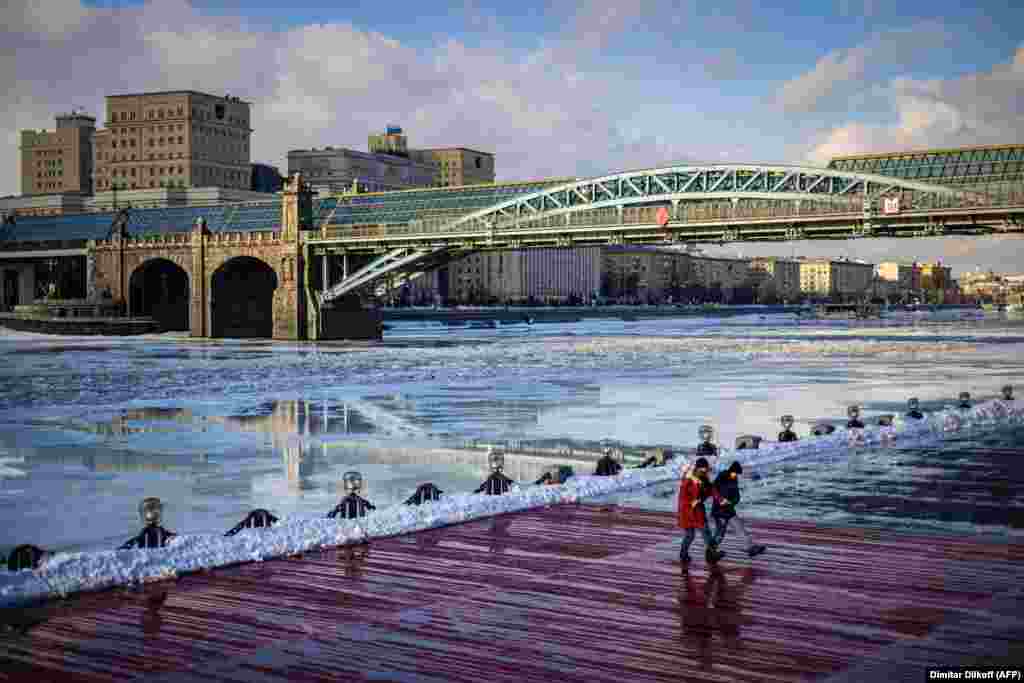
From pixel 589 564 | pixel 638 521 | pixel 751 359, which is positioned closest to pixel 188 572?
pixel 589 564

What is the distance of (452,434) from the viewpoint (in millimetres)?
25844

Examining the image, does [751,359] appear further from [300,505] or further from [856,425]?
[300,505]

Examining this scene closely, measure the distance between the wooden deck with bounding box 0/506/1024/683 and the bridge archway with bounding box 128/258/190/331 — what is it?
96049 mm

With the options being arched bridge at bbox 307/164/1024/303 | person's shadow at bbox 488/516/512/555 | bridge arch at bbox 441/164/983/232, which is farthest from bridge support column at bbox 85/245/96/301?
person's shadow at bbox 488/516/512/555

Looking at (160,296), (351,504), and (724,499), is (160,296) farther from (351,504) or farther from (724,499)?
(724,499)

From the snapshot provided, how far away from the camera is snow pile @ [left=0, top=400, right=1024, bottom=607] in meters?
11.4

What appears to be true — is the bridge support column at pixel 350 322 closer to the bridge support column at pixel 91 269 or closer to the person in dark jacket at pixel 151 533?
the bridge support column at pixel 91 269

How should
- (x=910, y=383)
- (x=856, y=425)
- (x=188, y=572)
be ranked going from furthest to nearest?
(x=910, y=383) → (x=856, y=425) → (x=188, y=572)

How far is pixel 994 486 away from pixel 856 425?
680 cm

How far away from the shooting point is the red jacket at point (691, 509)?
1250 centimetres

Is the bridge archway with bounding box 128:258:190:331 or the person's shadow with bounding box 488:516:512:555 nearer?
the person's shadow with bounding box 488:516:512:555

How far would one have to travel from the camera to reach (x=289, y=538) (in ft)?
44.0

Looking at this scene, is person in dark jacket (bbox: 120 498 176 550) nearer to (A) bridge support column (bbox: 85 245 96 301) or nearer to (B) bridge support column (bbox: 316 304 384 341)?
(B) bridge support column (bbox: 316 304 384 341)

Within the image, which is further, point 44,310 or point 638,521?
point 44,310
